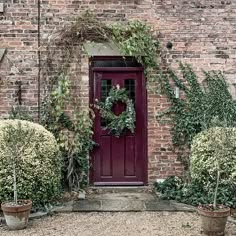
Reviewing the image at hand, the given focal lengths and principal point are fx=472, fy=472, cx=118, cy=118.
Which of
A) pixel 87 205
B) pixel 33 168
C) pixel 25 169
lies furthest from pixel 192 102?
pixel 25 169

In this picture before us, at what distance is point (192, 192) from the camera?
8.05 metres

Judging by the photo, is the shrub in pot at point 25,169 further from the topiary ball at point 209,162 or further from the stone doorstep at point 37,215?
the topiary ball at point 209,162

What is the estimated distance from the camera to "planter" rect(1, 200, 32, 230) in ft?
20.9

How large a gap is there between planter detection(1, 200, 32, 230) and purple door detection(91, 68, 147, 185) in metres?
2.74

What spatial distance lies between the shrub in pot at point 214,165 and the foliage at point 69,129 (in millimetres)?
2038

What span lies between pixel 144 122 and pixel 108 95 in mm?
871

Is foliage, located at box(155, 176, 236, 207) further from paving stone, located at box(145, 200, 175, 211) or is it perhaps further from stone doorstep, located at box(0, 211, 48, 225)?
stone doorstep, located at box(0, 211, 48, 225)

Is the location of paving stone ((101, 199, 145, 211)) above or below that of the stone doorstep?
above

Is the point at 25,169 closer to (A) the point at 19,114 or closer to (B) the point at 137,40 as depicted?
(A) the point at 19,114

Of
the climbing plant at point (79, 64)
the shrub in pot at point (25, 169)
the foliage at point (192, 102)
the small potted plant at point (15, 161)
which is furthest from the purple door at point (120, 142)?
the small potted plant at point (15, 161)

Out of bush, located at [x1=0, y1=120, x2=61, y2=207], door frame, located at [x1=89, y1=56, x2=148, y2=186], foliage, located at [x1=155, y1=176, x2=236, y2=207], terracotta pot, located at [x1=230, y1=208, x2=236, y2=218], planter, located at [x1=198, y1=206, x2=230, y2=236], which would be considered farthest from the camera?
door frame, located at [x1=89, y1=56, x2=148, y2=186]

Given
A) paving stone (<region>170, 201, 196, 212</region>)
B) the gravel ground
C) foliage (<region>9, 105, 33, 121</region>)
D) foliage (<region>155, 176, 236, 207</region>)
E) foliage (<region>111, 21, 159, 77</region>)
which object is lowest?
the gravel ground

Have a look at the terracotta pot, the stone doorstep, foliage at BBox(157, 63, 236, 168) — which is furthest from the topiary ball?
the stone doorstep

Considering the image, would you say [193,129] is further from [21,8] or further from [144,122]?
[21,8]
